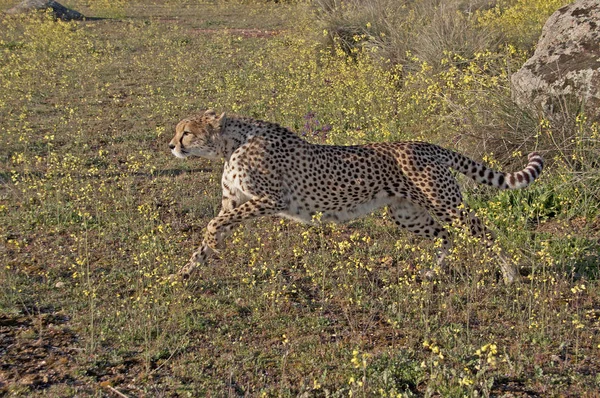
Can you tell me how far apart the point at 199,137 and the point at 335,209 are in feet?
4.42

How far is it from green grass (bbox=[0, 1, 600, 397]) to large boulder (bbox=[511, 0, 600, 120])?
0.28 meters

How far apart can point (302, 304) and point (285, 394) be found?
135 cm

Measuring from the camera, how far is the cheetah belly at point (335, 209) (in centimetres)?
562

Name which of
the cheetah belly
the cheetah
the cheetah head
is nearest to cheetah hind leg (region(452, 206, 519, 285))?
the cheetah

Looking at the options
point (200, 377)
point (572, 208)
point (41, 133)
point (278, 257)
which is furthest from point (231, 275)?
point (41, 133)

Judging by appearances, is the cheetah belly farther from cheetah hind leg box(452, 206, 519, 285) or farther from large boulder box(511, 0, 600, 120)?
large boulder box(511, 0, 600, 120)

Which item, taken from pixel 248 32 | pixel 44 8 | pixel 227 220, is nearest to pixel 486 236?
pixel 227 220

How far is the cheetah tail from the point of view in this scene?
5.17 m

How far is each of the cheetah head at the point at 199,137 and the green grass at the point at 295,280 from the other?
36.4 inches

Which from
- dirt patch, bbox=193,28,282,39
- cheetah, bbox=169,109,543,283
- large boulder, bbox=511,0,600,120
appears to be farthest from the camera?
dirt patch, bbox=193,28,282,39

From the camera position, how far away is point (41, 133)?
990 centimetres

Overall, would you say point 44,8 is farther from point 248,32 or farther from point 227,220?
point 227,220

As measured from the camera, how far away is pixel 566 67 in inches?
278

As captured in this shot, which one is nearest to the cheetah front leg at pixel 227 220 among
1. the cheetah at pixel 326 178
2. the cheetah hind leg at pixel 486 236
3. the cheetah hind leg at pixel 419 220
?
the cheetah at pixel 326 178
